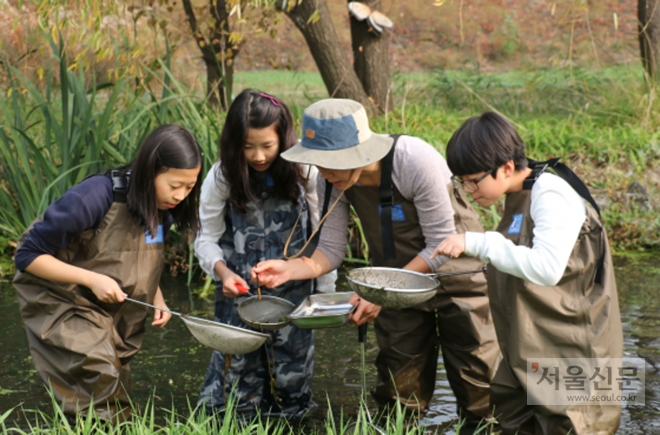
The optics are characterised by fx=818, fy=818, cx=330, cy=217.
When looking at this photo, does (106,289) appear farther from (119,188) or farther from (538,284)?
(538,284)

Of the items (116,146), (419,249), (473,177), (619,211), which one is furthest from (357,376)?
(619,211)

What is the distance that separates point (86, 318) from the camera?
128 inches

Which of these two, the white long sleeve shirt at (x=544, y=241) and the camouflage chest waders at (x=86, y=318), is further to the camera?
the camouflage chest waders at (x=86, y=318)

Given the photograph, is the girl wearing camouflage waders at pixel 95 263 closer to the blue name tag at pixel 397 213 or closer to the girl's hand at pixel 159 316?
the girl's hand at pixel 159 316

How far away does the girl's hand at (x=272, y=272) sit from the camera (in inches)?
132

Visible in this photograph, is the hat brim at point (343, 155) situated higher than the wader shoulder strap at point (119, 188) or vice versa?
the hat brim at point (343, 155)

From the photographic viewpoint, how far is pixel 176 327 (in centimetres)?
519

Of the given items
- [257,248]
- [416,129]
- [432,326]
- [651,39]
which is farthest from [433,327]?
[651,39]

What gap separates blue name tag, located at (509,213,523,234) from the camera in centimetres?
277

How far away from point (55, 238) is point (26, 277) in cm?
30

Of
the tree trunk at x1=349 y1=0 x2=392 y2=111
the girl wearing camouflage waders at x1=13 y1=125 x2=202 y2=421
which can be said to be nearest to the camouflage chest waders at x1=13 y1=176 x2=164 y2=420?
the girl wearing camouflage waders at x1=13 y1=125 x2=202 y2=421

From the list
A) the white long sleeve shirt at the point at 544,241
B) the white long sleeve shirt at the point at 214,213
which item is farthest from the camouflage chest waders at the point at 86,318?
the white long sleeve shirt at the point at 544,241

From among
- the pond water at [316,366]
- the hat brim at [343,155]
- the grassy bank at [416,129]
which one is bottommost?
the pond water at [316,366]

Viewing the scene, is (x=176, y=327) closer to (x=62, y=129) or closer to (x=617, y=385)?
(x=62, y=129)
